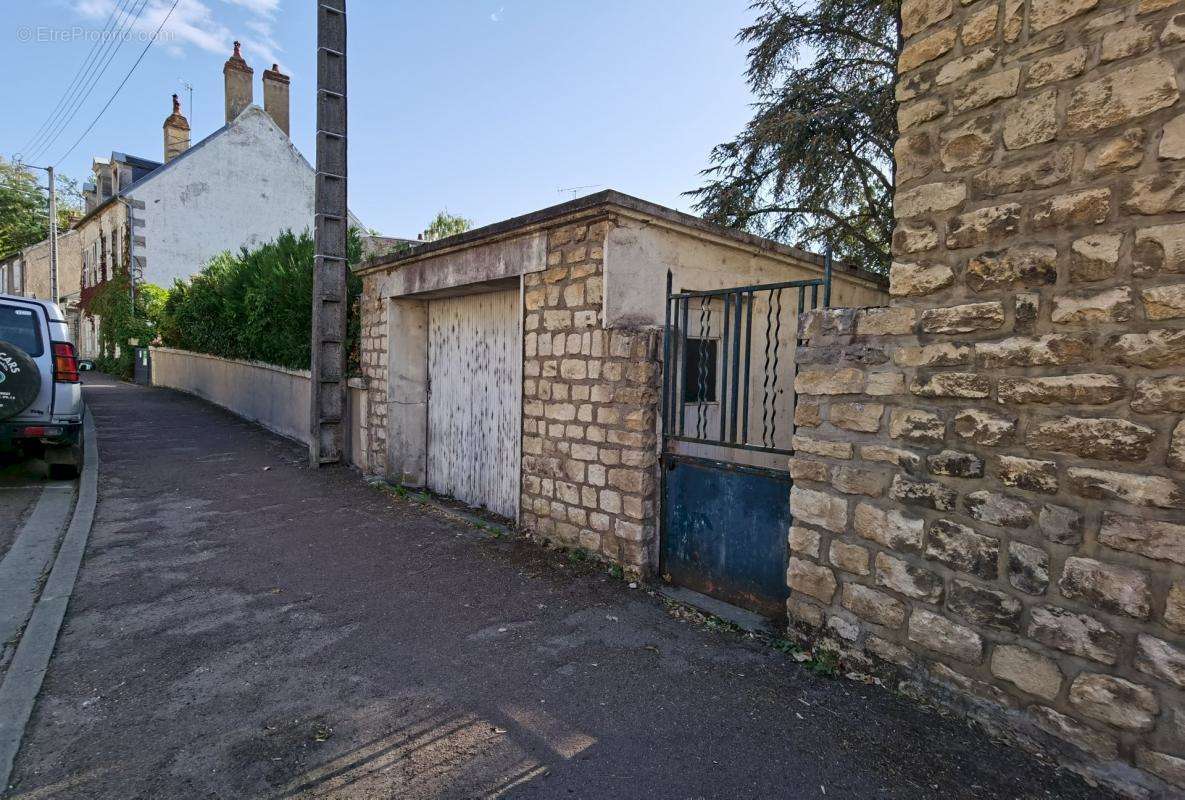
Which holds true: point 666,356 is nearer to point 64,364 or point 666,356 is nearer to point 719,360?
point 719,360

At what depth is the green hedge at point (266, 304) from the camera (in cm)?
964

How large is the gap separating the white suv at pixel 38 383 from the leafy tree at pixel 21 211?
36.6m

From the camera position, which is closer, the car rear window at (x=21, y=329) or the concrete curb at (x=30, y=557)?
the concrete curb at (x=30, y=557)

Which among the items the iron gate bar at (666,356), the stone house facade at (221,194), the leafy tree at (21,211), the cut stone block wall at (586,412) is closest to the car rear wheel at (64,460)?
the cut stone block wall at (586,412)

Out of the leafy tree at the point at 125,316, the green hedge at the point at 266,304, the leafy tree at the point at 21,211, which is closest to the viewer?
the green hedge at the point at 266,304

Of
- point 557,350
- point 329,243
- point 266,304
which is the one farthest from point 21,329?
point 557,350

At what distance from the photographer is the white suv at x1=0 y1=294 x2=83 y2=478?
6004mm

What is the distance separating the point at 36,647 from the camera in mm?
3312

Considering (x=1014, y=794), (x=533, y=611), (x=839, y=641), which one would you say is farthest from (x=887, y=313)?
(x=533, y=611)

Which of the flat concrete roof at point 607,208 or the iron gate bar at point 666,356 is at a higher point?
the flat concrete roof at point 607,208

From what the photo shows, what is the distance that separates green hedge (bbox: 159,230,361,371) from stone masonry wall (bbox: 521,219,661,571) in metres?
4.50

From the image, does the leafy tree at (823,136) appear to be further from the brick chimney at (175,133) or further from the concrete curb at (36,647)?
the brick chimney at (175,133)

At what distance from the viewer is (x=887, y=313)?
9.96 ft

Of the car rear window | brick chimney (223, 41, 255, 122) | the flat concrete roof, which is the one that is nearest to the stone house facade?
brick chimney (223, 41, 255, 122)
